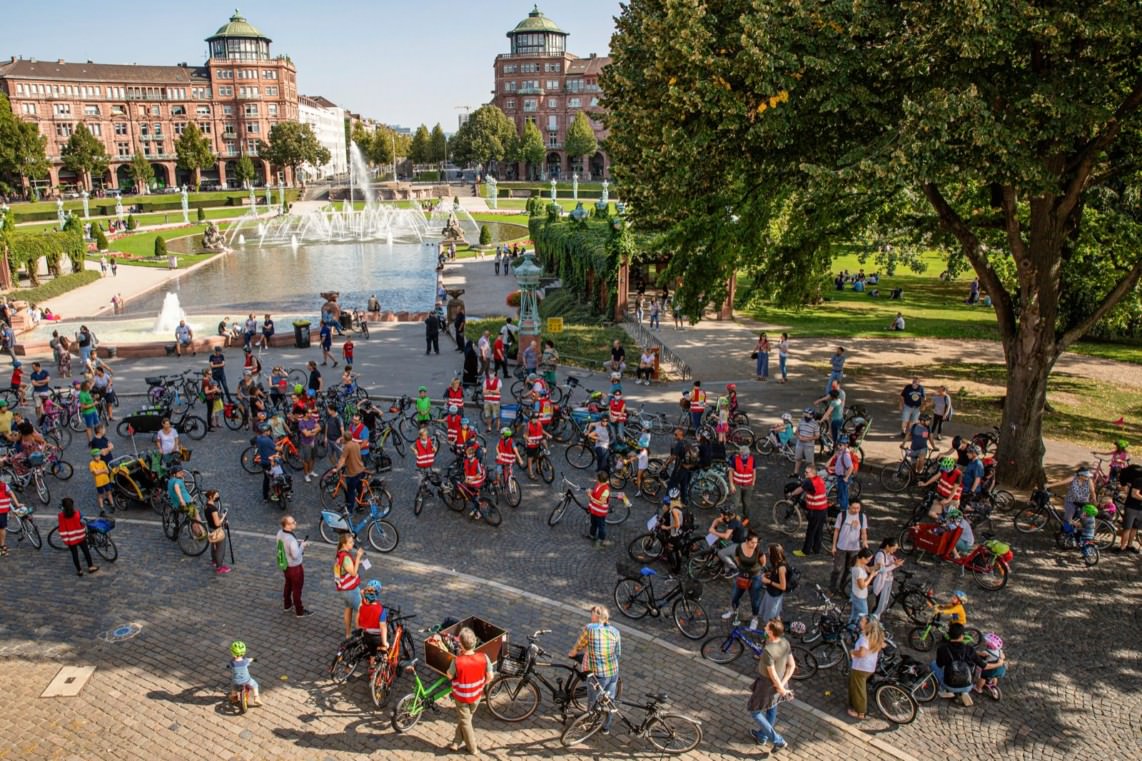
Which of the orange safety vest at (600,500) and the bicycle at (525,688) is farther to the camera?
the orange safety vest at (600,500)

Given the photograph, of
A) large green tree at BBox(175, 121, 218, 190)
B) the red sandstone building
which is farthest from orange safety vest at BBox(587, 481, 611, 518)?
the red sandstone building

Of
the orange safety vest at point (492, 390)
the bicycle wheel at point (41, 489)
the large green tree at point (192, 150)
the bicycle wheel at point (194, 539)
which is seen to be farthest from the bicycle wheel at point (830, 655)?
the large green tree at point (192, 150)

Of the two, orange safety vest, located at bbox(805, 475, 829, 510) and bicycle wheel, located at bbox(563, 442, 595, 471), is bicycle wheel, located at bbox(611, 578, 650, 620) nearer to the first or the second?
orange safety vest, located at bbox(805, 475, 829, 510)

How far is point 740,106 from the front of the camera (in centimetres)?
1404

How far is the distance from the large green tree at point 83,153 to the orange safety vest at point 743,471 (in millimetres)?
112725

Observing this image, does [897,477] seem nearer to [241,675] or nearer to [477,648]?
[477,648]

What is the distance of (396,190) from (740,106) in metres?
109

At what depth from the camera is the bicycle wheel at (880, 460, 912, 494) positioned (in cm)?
1653

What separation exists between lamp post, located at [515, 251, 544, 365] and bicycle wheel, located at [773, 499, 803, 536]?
1145 centimetres

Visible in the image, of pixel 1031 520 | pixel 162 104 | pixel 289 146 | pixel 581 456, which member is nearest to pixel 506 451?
pixel 581 456

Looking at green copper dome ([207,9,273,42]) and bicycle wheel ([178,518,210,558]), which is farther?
green copper dome ([207,9,273,42])

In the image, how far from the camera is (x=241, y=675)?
941cm

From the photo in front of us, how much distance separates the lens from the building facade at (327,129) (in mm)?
163375

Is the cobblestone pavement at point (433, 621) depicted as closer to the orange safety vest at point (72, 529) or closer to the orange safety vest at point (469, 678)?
the orange safety vest at point (72, 529)
